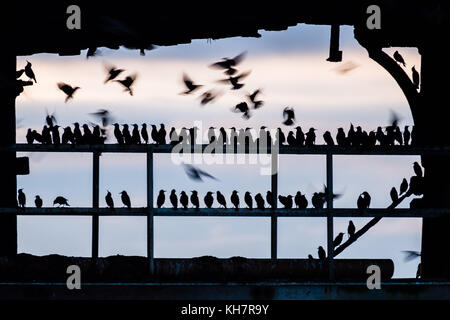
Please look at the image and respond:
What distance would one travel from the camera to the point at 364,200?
804 inches

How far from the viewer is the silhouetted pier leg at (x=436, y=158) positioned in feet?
68.2

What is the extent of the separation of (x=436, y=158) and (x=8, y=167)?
594 cm

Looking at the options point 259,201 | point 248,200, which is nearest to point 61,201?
point 248,200

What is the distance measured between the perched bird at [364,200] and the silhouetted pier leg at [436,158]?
3.34 ft

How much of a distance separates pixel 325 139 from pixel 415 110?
1.98 metres

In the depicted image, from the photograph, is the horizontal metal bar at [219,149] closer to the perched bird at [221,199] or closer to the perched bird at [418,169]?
the perched bird at [221,199]

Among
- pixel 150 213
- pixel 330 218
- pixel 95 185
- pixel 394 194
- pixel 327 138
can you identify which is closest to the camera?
pixel 150 213

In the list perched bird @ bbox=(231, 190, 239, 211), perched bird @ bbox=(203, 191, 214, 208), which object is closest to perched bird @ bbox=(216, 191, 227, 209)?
perched bird @ bbox=(203, 191, 214, 208)

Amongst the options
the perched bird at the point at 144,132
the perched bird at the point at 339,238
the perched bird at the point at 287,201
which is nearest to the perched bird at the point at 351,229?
the perched bird at the point at 339,238

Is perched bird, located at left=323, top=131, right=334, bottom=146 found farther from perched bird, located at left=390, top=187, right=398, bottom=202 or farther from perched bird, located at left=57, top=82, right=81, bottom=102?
perched bird, located at left=57, top=82, right=81, bottom=102

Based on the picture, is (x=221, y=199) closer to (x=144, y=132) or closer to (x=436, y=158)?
→ (x=144, y=132)

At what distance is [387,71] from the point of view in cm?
2238
